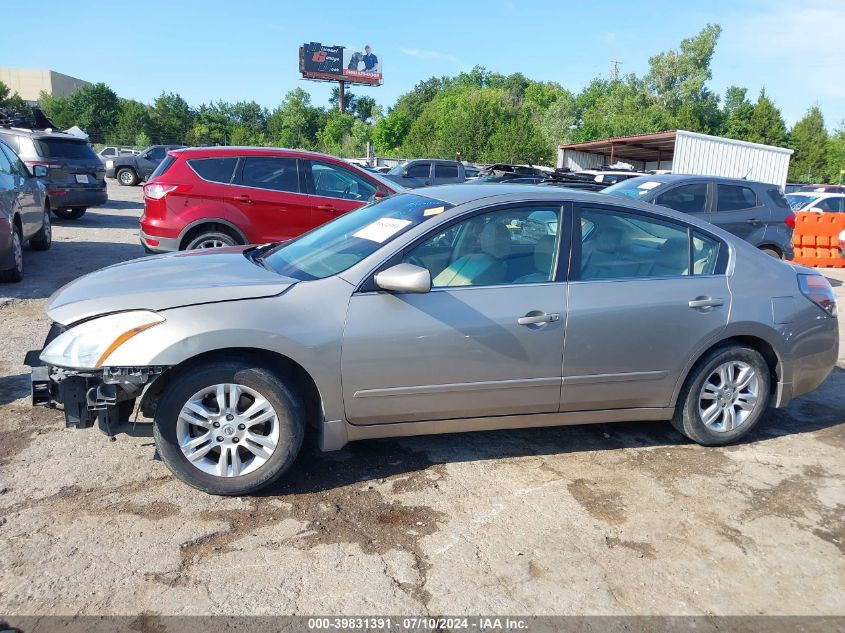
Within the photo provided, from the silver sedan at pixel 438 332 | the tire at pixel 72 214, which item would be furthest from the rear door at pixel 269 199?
the tire at pixel 72 214

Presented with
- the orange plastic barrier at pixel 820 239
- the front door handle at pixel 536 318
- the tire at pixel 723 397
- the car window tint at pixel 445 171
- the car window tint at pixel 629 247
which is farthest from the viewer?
the car window tint at pixel 445 171

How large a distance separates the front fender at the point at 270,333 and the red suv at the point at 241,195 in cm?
482

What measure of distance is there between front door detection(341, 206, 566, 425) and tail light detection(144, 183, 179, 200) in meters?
5.15

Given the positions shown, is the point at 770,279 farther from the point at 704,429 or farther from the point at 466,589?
the point at 466,589

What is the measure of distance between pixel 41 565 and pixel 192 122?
248 feet

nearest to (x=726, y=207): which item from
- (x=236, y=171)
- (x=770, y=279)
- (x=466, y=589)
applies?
(x=770, y=279)

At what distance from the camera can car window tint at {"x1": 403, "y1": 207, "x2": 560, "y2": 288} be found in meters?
3.94

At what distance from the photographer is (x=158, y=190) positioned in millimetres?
7984

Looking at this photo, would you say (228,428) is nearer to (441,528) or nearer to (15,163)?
(441,528)

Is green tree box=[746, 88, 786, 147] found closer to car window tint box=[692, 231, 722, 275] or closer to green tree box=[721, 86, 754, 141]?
green tree box=[721, 86, 754, 141]

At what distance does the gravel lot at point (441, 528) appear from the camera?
289 cm

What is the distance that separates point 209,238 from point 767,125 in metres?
64.1

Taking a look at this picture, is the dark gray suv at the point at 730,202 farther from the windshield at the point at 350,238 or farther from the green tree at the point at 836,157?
the green tree at the point at 836,157

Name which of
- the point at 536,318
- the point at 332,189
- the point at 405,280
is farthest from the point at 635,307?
the point at 332,189
